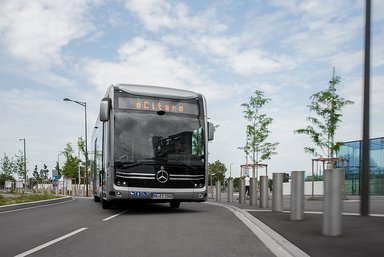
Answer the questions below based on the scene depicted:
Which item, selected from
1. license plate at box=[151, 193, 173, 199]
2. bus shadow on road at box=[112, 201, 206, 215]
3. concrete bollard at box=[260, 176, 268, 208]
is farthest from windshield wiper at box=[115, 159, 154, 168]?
concrete bollard at box=[260, 176, 268, 208]

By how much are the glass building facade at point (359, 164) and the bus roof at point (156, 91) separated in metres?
23.4

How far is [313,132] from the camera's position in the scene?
27.2 m

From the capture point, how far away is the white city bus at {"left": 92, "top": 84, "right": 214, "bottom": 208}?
12.5m

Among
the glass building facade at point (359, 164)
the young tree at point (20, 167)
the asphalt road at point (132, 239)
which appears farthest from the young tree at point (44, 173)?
the asphalt road at point (132, 239)

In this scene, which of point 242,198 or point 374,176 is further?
point 374,176

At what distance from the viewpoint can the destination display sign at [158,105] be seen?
13.1 meters

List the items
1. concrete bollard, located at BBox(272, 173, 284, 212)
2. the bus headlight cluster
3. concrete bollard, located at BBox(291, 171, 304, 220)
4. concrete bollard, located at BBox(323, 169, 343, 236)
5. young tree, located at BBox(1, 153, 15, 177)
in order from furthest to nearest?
young tree, located at BBox(1, 153, 15, 177)
concrete bollard, located at BBox(272, 173, 284, 212)
the bus headlight cluster
concrete bollard, located at BBox(291, 171, 304, 220)
concrete bollard, located at BBox(323, 169, 343, 236)

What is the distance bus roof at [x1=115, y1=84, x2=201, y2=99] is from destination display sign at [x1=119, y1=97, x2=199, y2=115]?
185mm

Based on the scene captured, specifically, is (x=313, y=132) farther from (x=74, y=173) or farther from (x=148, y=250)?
(x=74, y=173)

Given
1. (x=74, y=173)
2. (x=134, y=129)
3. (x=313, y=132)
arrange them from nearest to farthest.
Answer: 1. (x=134, y=129)
2. (x=313, y=132)
3. (x=74, y=173)

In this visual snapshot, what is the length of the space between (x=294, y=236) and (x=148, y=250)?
274cm

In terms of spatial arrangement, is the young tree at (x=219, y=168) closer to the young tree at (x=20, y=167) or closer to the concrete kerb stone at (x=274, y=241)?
the young tree at (x=20, y=167)

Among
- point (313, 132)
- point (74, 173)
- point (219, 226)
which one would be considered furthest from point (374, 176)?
point (74, 173)

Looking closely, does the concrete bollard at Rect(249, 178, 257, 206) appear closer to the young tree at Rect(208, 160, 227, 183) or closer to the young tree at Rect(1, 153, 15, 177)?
the young tree at Rect(1, 153, 15, 177)
